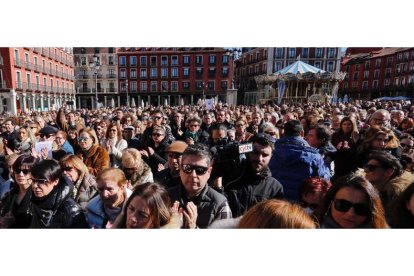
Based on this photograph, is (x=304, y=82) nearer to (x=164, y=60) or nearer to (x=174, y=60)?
(x=174, y=60)

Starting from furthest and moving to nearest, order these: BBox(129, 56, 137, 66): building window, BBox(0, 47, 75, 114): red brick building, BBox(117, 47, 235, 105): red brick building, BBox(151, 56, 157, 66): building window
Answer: BBox(129, 56, 137, 66): building window
BBox(151, 56, 157, 66): building window
BBox(117, 47, 235, 105): red brick building
BBox(0, 47, 75, 114): red brick building

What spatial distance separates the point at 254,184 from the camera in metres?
2.83

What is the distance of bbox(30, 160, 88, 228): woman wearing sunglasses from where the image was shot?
233 centimetres

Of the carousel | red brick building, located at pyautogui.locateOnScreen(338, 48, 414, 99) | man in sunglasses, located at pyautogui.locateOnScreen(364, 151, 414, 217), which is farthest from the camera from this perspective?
red brick building, located at pyautogui.locateOnScreen(338, 48, 414, 99)

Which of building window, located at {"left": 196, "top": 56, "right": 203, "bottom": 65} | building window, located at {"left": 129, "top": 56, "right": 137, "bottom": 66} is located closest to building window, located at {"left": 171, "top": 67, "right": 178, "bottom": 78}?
building window, located at {"left": 196, "top": 56, "right": 203, "bottom": 65}

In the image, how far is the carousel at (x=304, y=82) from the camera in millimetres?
20688

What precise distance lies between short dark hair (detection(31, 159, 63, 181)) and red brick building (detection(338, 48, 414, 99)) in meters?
43.2

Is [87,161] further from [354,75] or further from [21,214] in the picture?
[354,75]

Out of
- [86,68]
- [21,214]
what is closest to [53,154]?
[21,214]

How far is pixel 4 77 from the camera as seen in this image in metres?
27.1

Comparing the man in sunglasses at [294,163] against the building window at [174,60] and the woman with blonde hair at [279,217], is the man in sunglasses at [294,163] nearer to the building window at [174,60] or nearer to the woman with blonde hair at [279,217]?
the woman with blonde hair at [279,217]

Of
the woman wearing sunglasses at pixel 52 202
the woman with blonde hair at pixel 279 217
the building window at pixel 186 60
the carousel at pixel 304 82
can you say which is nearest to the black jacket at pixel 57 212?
the woman wearing sunglasses at pixel 52 202

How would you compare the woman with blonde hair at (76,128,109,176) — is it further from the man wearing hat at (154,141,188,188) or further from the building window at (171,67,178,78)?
the building window at (171,67,178,78)

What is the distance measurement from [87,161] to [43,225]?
1.75 metres
